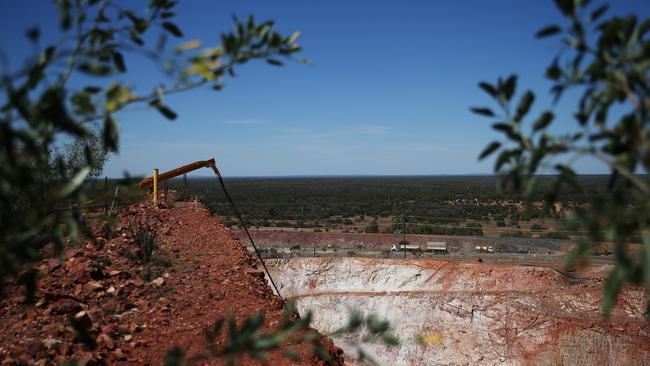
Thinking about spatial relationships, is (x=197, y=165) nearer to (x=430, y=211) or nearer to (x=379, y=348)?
(x=379, y=348)

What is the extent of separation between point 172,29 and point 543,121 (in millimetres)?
1258

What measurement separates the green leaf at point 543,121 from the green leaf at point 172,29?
3.96 ft

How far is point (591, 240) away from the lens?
1.22 metres

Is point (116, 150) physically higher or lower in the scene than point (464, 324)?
higher

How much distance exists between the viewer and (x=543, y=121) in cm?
131

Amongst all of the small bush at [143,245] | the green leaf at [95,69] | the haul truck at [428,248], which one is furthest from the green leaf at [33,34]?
the haul truck at [428,248]

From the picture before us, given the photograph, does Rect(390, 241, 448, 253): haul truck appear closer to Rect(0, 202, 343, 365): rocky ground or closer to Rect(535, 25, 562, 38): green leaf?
Rect(0, 202, 343, 365): rocky ground

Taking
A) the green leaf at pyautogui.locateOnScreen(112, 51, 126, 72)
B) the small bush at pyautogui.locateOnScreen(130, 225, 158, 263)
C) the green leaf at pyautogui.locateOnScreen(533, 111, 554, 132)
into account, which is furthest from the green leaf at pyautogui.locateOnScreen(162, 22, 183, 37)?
the small bush at pyautogui.locateOnScreen(130, 225, 158, 263)

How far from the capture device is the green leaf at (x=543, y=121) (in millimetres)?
1301

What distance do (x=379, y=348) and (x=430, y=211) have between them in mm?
36410

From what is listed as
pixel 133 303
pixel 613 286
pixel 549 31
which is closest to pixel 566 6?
pixel 549 31

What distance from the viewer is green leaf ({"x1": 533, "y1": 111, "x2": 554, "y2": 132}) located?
51.2 inches

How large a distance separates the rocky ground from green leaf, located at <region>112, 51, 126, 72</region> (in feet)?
7.70

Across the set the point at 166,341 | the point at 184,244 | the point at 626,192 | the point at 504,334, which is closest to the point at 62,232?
the point at 626,192
